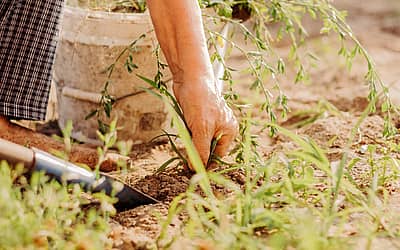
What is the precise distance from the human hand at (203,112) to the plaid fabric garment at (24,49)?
0.47 meters

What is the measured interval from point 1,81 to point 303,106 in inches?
47.2

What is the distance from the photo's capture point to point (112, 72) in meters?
2.57

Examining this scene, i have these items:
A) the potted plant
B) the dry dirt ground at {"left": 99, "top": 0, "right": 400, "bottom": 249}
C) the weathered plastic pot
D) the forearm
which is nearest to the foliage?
the dry dirt ground at {"left": 99, "top": 0, "right": 400, "bottom": 249}

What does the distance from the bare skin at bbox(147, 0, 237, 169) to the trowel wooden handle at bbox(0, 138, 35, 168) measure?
42 centimetres

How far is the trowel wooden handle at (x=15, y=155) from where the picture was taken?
1.82m

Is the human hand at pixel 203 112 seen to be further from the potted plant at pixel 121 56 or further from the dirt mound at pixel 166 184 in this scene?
the potted plant at pixel 121 56

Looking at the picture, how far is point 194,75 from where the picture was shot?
2084mm

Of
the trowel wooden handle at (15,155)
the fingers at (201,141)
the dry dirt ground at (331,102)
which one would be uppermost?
the trowel wooden handle at (15,155)

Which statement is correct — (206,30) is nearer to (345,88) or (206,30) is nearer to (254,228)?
(254,228)

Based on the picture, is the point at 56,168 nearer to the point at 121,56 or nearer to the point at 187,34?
the point at 187,34

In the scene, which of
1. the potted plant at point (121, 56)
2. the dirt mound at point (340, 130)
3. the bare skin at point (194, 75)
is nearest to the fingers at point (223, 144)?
the bare skin at point (194, 75)

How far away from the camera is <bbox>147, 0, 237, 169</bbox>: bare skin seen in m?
2.06

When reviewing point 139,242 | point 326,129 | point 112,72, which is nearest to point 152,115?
point 112,72

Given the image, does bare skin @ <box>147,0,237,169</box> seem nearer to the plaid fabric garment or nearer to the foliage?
the foliage
